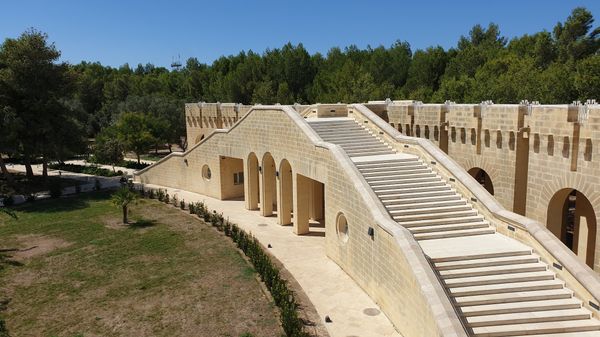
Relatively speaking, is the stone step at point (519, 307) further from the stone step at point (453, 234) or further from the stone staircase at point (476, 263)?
the stone step at point (453, 234)

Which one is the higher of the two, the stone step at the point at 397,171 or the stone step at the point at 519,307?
the stone step at the point at 397,171

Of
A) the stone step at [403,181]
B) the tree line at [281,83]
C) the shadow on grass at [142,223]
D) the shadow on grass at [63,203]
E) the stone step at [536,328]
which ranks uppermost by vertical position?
the tree line at [281,83]

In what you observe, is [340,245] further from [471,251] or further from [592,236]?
[592,236]

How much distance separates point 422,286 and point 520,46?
44458 millimetres

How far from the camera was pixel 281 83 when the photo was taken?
188 ft

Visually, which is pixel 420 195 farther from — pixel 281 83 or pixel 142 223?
pixel 281 83

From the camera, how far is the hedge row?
13205mm

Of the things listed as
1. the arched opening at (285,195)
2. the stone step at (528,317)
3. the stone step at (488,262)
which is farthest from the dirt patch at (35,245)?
the stone step at (528,317)

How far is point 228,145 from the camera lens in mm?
29719

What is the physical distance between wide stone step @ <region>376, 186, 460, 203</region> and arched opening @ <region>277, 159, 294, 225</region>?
8173 millimetres

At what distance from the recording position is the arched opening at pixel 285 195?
2467 centimetres

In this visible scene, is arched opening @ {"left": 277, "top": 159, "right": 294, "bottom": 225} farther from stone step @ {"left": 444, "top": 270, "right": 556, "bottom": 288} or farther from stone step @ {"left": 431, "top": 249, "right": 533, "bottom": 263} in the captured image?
stone step @ {"left": 444, "top": 270, "right": 556, "bottom": 288}

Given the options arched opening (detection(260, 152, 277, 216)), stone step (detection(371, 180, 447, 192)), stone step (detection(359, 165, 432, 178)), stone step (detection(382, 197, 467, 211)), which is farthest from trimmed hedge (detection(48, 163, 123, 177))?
stone step (detection(382, 197, 467, 211))

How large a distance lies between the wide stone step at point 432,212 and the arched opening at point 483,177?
3713 mm
